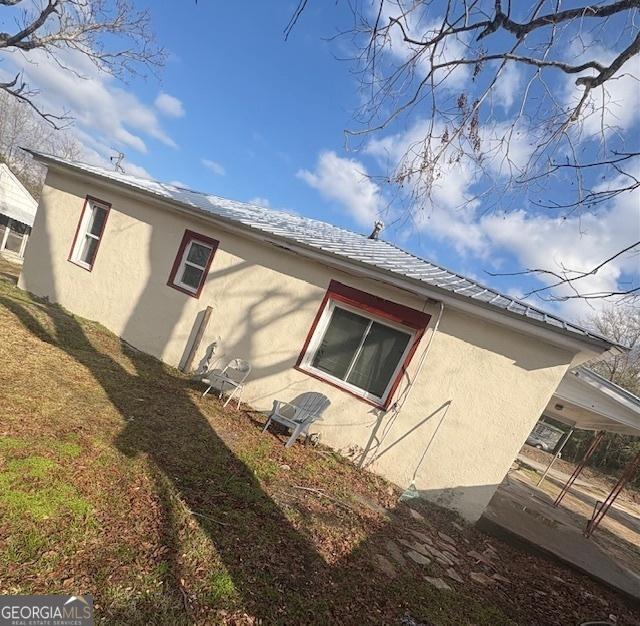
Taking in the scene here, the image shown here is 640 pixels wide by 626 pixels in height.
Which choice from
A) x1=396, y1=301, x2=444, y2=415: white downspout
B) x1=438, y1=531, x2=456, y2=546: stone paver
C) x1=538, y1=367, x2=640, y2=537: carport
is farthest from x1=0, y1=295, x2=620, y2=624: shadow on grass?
x1=538, y1=367, x2=640, y2=537: carport

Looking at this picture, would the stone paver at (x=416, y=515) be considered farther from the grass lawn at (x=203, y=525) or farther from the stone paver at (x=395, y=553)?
the stone paver at (x=395, y=553)

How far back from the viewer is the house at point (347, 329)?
18.8 ft

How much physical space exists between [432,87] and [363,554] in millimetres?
4663

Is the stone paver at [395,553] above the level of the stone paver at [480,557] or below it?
above

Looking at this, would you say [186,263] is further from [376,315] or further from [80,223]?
[376,315]

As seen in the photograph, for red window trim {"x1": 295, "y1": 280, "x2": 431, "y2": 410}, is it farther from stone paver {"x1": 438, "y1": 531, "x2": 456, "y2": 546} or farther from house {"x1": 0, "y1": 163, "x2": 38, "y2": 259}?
house {"x1": 0, "y1": 163, "x2": 38, "y2": 259}

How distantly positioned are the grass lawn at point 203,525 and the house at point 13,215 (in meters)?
18.3

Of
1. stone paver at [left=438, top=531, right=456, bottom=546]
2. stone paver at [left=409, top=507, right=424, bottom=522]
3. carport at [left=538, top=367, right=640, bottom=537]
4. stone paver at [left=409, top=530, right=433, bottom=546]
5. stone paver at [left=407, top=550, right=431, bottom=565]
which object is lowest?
stone paver at [left=409, top=507, right=424, bottom=522]

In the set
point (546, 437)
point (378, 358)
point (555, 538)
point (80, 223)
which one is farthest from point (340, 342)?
point (546, 437)

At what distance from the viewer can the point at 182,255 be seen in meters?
8.18

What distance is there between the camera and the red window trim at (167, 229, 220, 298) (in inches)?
310

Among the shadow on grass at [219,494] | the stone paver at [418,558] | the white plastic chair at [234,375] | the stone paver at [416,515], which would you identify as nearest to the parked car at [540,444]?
the stone paver at [416,515]

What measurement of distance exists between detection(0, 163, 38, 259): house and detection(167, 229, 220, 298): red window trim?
57.9ft

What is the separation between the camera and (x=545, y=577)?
16.8 ft
